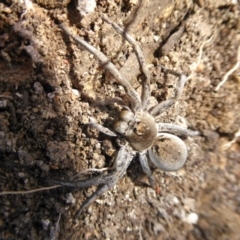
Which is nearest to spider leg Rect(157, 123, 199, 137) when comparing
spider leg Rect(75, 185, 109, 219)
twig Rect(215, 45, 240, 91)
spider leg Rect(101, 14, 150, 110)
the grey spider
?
the grey spider

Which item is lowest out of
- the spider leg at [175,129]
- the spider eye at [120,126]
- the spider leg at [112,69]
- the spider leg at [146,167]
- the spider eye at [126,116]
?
the spider leg at [146,167]

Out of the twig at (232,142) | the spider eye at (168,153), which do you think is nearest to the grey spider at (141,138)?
the spider eye at (168,153)

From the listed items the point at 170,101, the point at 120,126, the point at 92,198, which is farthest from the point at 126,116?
the point at 92,198

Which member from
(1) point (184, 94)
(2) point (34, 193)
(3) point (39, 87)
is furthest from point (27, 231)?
(1) point (184, 94)

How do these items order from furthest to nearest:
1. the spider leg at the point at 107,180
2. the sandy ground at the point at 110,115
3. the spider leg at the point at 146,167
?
the spider leg at the point at 146,167, the spider leg at the point at 107,180, the sandy ground at the point at 110,115

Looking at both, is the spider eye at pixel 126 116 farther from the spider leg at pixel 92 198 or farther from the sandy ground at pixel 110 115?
the spider leg at pixel 92 198

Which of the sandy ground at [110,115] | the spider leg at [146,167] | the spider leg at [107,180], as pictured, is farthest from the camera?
the spider leg at [146,167]
